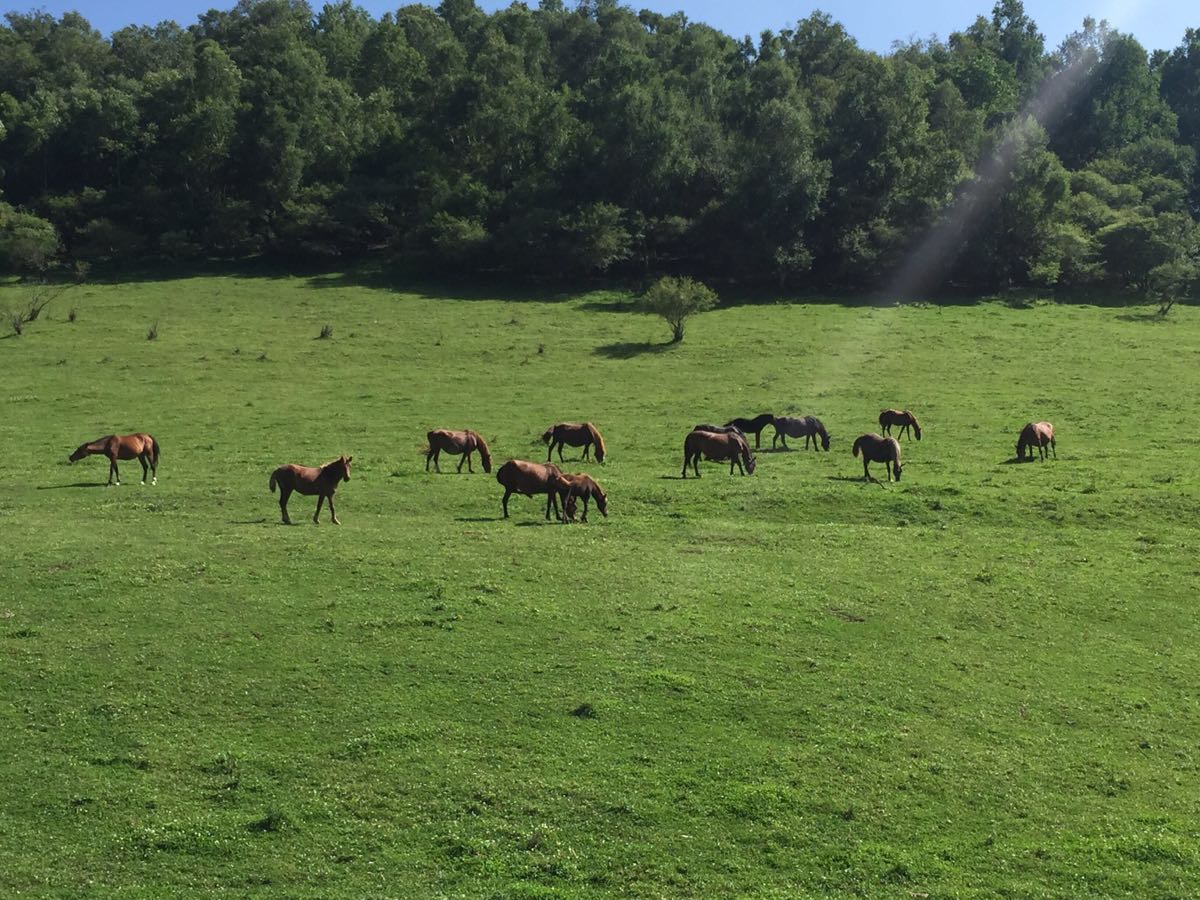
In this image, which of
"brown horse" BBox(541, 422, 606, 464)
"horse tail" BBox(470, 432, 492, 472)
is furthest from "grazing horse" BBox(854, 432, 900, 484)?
"horse tail" BBox(470, 432, 492, 472)

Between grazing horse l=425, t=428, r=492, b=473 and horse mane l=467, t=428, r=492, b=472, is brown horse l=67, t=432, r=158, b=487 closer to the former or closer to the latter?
grazing horse l=425, t=428, r=492, b=473

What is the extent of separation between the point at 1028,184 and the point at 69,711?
221 feet

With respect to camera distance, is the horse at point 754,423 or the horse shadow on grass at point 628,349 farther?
the horse shadow on grass at point 628,349

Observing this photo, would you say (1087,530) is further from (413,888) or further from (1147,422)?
(413,888)

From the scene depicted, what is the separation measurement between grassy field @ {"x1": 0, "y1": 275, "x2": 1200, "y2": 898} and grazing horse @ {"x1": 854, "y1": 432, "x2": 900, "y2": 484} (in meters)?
0.72

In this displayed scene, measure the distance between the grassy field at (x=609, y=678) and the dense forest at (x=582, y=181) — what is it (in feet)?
118

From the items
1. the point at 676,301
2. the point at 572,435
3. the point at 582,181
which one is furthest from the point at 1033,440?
the point at 582,181

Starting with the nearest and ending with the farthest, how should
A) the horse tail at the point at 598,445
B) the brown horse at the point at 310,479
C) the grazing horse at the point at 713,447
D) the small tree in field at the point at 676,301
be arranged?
the brown horse at the point at 310,479
the grazing horse at the point at 713,447
the horse tail at the point at 598,445
the small tree in field at the point at 676,301

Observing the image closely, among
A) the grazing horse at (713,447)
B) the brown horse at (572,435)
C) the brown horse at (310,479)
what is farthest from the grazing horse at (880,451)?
the brown horse at (310,479)

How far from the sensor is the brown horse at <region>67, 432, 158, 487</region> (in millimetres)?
27984

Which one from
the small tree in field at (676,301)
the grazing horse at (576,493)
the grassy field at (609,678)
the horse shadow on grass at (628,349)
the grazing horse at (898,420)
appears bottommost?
the grassy field at (609,678)

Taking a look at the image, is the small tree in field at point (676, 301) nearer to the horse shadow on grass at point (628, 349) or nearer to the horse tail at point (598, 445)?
the horse shadow on grass at point (628, 349)

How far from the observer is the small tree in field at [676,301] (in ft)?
176

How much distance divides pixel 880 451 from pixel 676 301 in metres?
24.8
